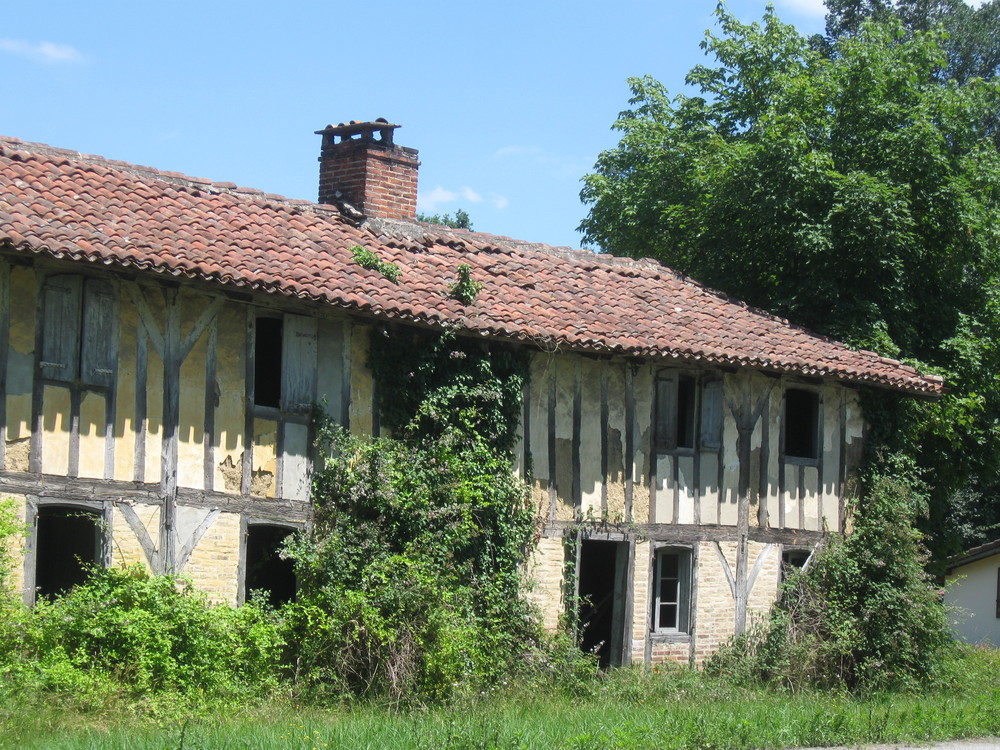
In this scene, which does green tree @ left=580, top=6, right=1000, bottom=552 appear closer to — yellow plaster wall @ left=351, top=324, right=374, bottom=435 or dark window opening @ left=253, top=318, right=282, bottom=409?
yellow plaster wall @ left=351, top=324, right=374, bottom=435

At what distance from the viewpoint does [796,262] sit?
20922 millimetres

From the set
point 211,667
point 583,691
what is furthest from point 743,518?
point 211,667

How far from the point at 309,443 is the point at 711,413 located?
620 cm

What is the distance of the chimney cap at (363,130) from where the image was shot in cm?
1827

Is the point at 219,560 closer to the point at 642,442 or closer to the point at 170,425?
the point at 170,425

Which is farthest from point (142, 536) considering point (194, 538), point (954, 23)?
point (954, 23)

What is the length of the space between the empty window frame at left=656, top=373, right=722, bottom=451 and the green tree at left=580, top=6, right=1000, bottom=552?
298 centimetres

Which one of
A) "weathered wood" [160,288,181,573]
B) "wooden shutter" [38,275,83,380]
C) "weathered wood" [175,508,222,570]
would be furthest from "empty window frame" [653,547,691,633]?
"wooden shutter" [38,275,83,380]

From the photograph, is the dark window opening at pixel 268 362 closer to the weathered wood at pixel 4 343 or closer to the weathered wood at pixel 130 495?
the weathered wood at pixel 130 495

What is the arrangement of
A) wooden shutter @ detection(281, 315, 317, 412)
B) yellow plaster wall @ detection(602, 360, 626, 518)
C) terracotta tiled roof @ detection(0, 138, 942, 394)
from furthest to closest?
yellow plaster wall @ detection(602, 360, 626, 518) → wooden shutter @ detection(281, 315, 317, 412) → terracotta tiled roof @ detection(0, 138, 942, 394)

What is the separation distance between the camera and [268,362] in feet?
47.6

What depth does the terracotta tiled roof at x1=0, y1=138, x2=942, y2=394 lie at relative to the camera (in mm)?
13367

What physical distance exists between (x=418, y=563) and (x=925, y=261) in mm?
11229

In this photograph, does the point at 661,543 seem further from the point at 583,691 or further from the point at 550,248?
the point at 550,248
